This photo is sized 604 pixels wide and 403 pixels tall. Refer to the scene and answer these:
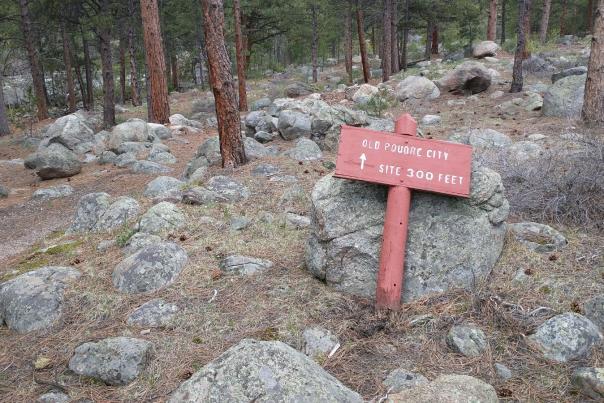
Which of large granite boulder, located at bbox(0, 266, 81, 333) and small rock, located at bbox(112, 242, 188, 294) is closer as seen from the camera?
large granite boulder, located at bbox(0, 266, 81, 333)

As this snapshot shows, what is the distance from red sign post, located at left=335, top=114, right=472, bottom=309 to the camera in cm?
345

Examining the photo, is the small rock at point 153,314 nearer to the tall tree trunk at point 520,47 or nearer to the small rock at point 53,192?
the small rock at point 53,192

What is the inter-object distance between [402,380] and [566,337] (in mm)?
1097

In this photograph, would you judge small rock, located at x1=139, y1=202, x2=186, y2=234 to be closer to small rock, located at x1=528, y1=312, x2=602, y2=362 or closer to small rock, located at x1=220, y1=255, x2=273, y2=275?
small rock, located at x1=220, y1=255, x2=273, y2=275

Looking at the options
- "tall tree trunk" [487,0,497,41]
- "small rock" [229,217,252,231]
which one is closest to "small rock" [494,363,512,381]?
"small rock" [229,217,252,231]

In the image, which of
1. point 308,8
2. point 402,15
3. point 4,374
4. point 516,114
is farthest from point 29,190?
point 402,15

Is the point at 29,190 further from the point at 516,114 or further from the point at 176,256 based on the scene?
the point at 516,114

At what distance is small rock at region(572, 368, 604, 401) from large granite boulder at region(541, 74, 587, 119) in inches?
310

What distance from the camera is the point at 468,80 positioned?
13.5 meters

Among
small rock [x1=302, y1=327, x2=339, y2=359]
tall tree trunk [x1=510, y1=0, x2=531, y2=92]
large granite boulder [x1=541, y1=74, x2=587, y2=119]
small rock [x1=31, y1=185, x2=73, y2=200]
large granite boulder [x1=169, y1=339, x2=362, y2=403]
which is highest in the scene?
tall tree trunk [x1=510, y1=0, x2=531, y2=92]

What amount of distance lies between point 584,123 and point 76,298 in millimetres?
8613

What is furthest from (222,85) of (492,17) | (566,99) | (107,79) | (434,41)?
(434,41)

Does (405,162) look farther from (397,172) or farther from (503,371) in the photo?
(503,371)

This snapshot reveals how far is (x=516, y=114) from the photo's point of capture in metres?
10.6
